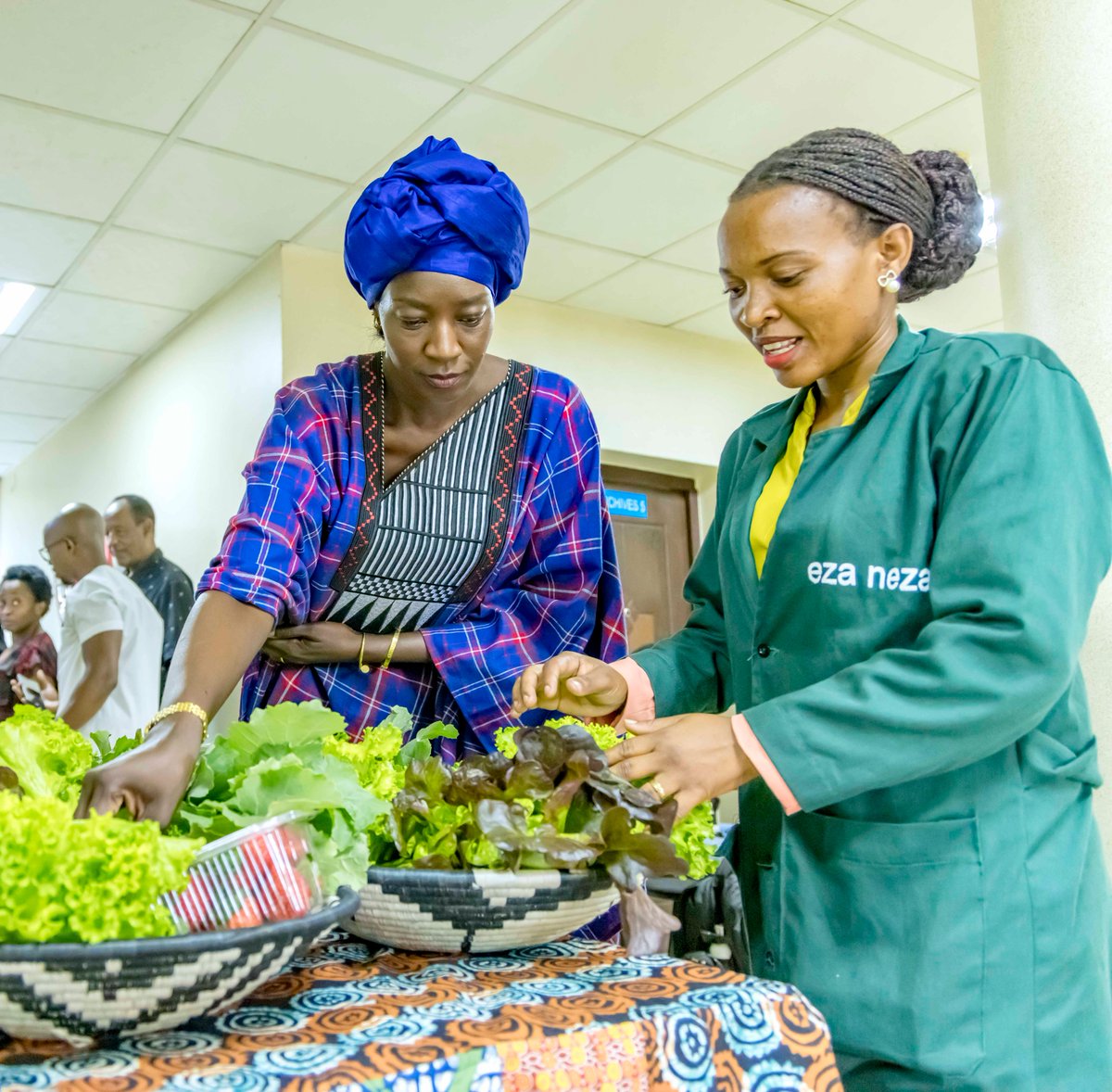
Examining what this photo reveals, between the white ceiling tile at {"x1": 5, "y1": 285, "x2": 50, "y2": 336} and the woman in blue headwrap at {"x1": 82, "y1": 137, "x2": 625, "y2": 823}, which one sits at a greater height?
the white ceiling tile at {"x1": 5, "y1": 285, "x2": 50, "y2": 336}

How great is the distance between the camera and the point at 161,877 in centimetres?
73

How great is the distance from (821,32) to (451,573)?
265 cm

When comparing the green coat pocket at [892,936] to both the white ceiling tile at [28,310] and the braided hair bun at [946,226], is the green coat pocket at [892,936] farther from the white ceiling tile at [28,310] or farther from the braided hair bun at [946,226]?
the white ceiling tile at [28,310]

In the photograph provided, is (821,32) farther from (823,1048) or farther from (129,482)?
(129,482)

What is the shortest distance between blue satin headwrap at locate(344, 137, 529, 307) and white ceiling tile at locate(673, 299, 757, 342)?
4.33m

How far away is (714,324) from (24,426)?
4.84 metres

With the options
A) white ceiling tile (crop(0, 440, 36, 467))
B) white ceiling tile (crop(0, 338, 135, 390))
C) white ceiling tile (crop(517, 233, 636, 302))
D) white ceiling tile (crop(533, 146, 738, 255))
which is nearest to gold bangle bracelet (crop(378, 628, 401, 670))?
white ceiling tile (crop(533, 146, 738, 255))

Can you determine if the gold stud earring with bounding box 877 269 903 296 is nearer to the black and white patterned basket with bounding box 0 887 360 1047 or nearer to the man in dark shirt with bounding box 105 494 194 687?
the black and white patterned basket with bounding box 0 887 360 1047

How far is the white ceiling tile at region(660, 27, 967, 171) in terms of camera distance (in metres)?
3.64

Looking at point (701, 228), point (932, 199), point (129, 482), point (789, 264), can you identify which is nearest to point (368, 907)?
point (789, 264)

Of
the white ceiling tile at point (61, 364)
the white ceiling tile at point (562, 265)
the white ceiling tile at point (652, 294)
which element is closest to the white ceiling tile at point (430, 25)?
the white ceiling tile at point (562, 265)

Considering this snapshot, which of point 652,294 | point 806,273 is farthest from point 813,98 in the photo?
point 806,273

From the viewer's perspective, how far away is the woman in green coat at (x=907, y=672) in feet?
3.32

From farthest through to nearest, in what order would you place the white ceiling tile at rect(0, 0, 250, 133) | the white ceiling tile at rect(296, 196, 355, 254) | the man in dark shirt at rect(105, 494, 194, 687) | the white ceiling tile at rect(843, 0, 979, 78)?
the man in dark shirt at rect(105, 494, 194, 687) → the white ceiling tile at rect(296, 196, 355, 254) → the white ceiling tile at rect(843, 0, 979, 78) → the white ceiling tile at rect(0, 0, 250, 133)
